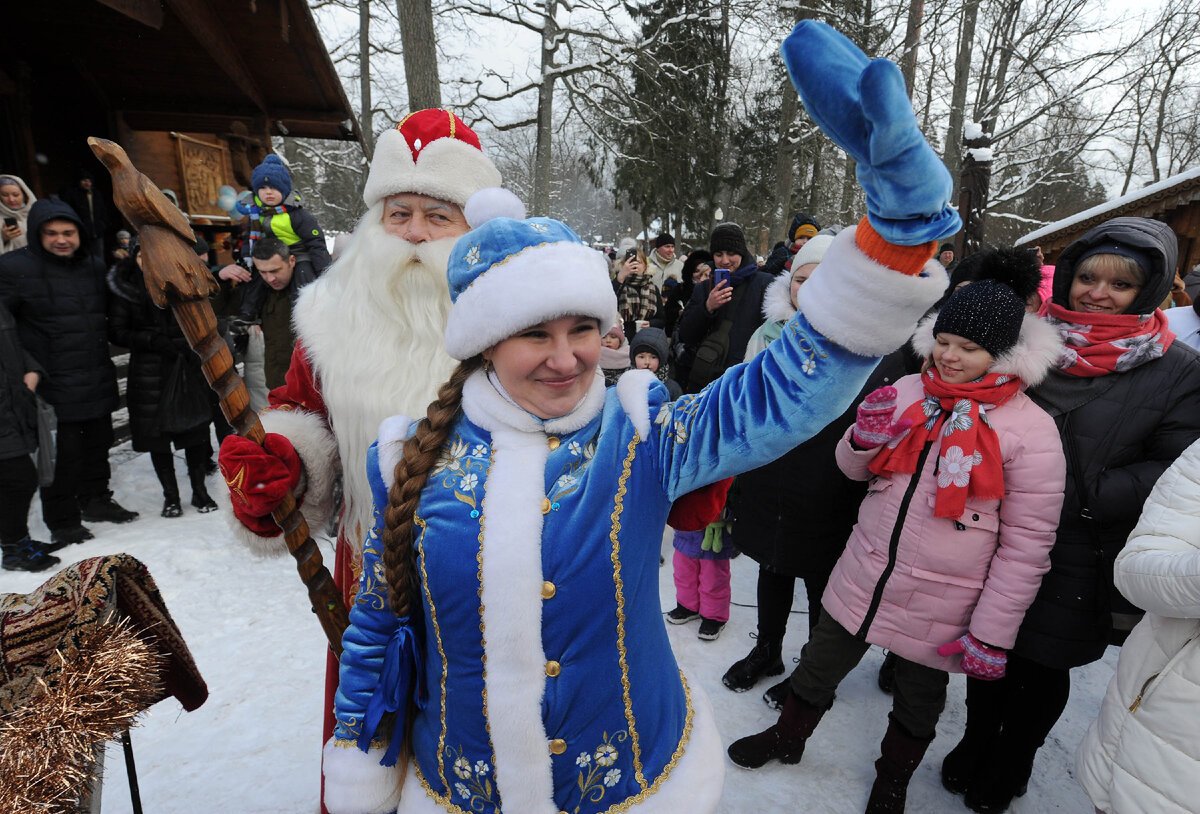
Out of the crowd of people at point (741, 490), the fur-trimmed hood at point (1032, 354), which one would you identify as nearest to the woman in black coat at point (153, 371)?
the crowd of people at point (741, 490)

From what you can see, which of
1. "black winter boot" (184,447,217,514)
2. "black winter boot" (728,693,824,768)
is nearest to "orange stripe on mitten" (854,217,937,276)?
"black winter boot" (728,693,824,768)

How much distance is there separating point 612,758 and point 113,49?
8164 mm

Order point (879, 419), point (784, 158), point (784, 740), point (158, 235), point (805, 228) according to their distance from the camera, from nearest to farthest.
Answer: point (158, 235), point (879, 419), point (784, 740), point (805, 228), point (784, 158)

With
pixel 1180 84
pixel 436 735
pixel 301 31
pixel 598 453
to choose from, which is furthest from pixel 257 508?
pixel 1180 84

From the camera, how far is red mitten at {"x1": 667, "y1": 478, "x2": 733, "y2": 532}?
1.26 m

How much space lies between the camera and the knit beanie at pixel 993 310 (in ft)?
6.53

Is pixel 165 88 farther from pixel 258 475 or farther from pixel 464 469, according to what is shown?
pixel 464 469

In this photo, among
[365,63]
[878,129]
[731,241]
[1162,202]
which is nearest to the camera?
[878,129]

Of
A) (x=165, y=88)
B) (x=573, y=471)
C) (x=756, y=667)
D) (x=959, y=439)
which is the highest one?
(x=165, y=88)

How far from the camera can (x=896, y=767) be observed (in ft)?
7.31

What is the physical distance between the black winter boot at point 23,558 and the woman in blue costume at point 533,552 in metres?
3.95

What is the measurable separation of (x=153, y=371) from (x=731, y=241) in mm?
4309

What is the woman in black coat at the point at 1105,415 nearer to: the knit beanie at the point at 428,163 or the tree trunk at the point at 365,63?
the knit beanie at the point at 428,163

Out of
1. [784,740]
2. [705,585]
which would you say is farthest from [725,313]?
[784,740]
